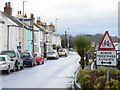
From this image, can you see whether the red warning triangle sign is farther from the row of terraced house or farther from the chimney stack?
the chimney stack

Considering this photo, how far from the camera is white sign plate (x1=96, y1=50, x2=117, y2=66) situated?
40.4ft

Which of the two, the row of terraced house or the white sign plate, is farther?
the row of terraced house

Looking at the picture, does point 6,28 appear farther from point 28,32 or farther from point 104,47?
point 104,47

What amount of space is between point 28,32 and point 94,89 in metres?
63.9

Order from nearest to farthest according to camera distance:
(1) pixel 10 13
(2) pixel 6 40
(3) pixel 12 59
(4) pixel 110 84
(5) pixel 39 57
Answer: (4) pixel 110 84, (3) pixel 12 59, (5) pixel 39 57, (2) pixel 6 40, (1) pixel 10 13

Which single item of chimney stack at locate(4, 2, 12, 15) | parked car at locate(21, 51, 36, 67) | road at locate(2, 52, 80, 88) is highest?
chimney stack at locate(4, 2, 12, 15)

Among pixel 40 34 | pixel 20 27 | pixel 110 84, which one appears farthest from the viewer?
pixel 40 34

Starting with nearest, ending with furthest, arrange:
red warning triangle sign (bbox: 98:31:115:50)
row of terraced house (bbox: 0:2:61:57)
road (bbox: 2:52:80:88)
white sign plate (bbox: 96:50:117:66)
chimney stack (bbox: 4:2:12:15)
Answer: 1. white sign plate (bbox: 96:50:117:66)
2. red warning triangle sign (bbox: 98:31:115:50)
3. road (bbox: 2:52:80:88)
4. row of terraced house (bbox: 0:2:61:57)
5. chimney stack (bbox: 4:2:12:15)

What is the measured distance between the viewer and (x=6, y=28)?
6159 centimetres

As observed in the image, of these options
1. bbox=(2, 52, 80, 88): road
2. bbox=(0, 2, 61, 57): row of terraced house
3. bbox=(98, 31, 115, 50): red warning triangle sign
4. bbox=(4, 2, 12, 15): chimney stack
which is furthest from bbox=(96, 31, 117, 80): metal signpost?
bbox=(4, 2, 12, 15): chimney stack

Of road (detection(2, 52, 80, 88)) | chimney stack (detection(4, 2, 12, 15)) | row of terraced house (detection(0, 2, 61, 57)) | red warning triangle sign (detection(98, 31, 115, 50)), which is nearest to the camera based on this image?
red warning triangle sign (detection(98, 31, 115, 50))

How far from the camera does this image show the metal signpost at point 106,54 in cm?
1234

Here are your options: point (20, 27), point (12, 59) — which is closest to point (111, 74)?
point (12, 59)

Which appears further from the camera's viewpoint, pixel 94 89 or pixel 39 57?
pixel 39 57
